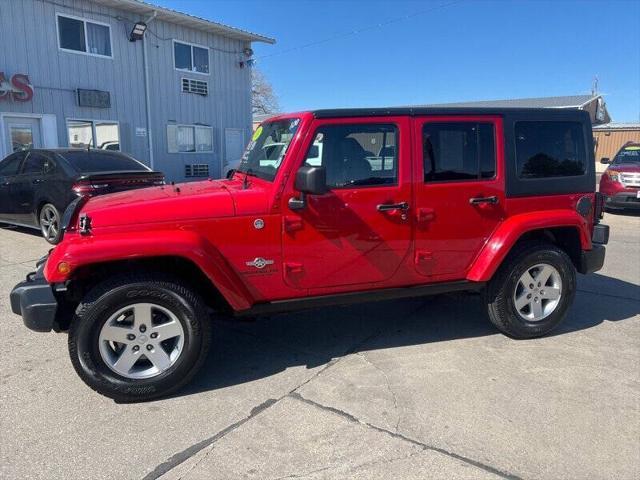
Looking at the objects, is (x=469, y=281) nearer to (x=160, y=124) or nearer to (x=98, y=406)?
(x=98, y=406)

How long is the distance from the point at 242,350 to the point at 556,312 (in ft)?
8.92

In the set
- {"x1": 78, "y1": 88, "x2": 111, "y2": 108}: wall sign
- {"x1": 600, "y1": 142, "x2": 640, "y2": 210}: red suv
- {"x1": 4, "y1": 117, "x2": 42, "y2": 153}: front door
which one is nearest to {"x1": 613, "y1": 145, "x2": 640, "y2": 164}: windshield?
{"x1": 600, "y1": 142, "x2": 640, "y2": 210}: red suv

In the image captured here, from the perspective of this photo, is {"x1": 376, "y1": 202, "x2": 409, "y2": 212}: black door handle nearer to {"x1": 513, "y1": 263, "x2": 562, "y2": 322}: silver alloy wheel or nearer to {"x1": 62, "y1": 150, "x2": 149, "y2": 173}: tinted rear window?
{"x1": 513, "y1": 263, "x2": 562, "y2": 322}: silver alloy wheel

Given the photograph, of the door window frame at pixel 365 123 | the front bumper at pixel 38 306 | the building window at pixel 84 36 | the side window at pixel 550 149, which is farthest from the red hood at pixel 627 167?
the building window at pixel 84 36

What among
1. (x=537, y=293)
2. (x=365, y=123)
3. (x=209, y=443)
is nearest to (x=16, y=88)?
(x=365, y=123)

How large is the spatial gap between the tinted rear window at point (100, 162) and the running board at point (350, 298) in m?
5.32

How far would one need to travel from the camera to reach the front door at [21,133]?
13127 mm

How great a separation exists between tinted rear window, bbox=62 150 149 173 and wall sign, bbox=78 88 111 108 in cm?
728

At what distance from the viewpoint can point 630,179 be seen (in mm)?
12039

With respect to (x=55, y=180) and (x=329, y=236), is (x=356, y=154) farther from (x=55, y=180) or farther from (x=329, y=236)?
(x=55, y=180)

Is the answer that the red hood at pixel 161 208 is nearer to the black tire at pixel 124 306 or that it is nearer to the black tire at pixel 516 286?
the black tire at pixel 124 306

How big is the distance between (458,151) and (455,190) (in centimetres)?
32

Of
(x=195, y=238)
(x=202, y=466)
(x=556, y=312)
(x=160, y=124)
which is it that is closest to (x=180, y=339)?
(x=195, y=238)

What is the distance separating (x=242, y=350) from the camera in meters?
4.14
